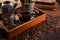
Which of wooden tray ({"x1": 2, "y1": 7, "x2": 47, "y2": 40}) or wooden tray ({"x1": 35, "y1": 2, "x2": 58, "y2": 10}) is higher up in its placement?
wooden tray ({"x1": 35, "y1": 2, "x2": 58, "y2": 10})

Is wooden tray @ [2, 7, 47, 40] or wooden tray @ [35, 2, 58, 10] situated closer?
wooden tray @ [2, 7, 47, 40]

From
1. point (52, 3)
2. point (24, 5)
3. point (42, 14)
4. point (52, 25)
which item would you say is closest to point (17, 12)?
point (24, 5)

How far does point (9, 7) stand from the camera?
1271 mm

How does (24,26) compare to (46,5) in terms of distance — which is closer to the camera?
(24,26)

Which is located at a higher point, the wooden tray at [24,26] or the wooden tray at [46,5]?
the wooden tray at [46,5]

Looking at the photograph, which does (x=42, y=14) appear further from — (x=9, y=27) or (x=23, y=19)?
(x=9, y=27)

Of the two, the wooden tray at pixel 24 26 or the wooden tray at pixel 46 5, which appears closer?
the wooden tray at pixel 24 26

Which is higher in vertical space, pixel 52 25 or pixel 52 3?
pixel 52 3

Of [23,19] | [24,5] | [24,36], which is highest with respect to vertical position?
[24,5]

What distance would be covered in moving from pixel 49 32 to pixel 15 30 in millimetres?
311

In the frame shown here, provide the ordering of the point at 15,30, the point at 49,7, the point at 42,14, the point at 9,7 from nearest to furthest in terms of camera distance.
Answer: the point at 15,30
the point at 9,7
the point at 42,14
the point at 49,7

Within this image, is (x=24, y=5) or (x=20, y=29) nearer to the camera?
(x=20, y=29)

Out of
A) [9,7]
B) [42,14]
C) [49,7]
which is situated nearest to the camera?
[9,7]

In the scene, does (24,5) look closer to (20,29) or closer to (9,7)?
(9,7)
